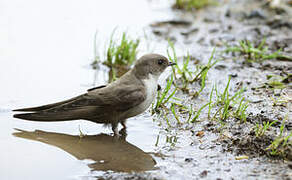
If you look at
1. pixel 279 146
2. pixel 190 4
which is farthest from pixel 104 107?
pixel 190 4

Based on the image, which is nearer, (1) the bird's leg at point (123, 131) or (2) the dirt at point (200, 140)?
(2) the dirt at point (200, 140)

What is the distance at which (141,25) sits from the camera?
9.27 meters

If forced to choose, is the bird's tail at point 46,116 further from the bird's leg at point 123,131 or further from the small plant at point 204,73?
the small plant at point 204,73

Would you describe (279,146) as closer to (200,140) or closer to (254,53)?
(200,140)

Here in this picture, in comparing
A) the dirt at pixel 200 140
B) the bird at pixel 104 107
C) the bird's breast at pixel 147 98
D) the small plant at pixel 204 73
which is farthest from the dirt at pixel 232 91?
the bird at pixel 104 107

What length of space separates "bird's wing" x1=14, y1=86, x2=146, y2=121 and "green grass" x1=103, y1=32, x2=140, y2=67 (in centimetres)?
202

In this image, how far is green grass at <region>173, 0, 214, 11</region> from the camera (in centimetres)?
1019

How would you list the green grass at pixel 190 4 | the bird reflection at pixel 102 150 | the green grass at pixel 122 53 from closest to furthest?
the bird reflection at pixel 102 150
the green grass at pixel 122 53
the green grass at pixel 190 4

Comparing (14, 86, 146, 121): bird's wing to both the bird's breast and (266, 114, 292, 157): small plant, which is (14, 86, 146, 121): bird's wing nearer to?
the bird's breast

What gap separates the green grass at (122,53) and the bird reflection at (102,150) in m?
2.18

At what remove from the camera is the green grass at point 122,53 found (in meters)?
7.02

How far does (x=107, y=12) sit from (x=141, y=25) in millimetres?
956

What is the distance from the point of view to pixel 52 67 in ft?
22.9

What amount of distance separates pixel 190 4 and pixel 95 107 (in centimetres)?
580
